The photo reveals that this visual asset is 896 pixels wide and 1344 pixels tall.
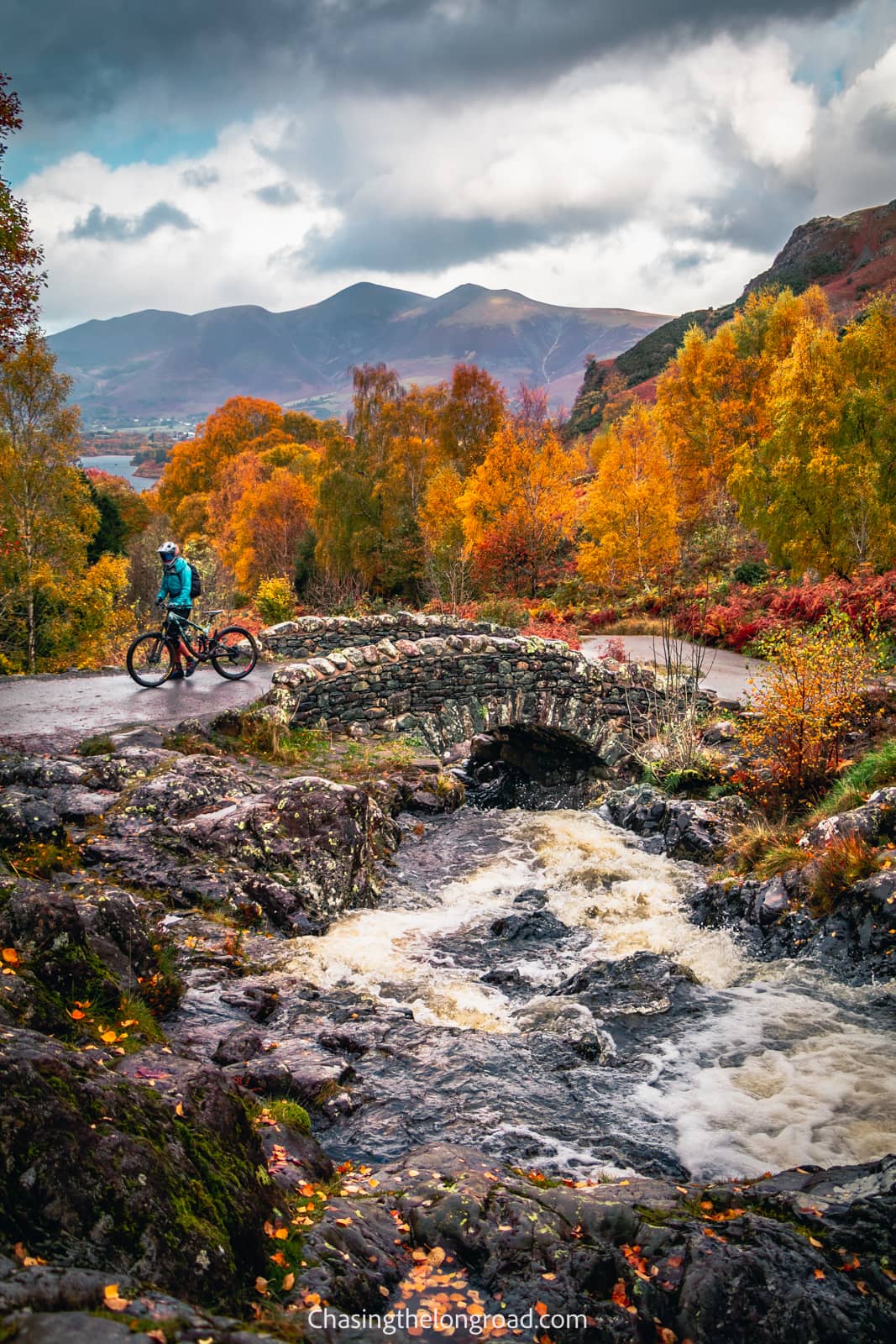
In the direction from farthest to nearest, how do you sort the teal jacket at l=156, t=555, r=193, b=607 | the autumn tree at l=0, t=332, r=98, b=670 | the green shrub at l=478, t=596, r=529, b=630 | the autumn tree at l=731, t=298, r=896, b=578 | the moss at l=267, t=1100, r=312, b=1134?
the green shrub at l=478, t=596, r=529, b=630, the autumn tree at l=0, t=332, r=98, b=670, the autumn tree at l=731, t=298, r=896, b=578, the teal jacket at l=156, t=555, r=193, b=607, the moss at l=267, t=1100, r=312, b=1134

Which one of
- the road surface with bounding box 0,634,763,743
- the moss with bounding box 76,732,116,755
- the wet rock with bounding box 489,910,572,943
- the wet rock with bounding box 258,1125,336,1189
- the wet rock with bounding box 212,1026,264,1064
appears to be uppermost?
the road surface with bounding box 0,634,763,743

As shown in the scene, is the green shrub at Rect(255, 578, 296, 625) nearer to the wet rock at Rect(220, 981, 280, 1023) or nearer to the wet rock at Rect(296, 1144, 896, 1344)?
the wet rock at Rect(220, 981, 280, 1023)

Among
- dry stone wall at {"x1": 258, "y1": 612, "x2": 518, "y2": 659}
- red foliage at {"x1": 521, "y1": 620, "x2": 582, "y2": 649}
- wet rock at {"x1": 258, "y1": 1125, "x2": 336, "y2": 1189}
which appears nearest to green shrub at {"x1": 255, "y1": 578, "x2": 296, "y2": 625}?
dry stone wall at {"x1": 258, "y1": 612, "x2": 518, "y2": 659}

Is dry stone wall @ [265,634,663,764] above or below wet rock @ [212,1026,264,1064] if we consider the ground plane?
above

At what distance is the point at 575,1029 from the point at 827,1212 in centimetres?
315

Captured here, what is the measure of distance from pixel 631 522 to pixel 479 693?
18931 mm

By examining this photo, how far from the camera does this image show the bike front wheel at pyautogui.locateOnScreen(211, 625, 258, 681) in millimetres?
13047

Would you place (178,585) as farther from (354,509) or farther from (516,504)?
(354,509)

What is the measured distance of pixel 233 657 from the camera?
519 inches

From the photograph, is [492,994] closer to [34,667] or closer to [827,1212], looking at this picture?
[827,1212]

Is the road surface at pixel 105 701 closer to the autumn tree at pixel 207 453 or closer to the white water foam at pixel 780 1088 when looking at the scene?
the white water foam at pixel 780 1088

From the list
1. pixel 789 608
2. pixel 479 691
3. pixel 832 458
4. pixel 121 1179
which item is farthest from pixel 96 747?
pixel 832 458

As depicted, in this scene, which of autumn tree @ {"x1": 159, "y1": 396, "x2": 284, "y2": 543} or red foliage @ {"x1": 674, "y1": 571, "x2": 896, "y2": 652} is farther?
autumn tree @ {"x1": 159, "y1": 396, "x2": 284, "y2": 543}

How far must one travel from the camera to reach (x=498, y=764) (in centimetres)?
1798
